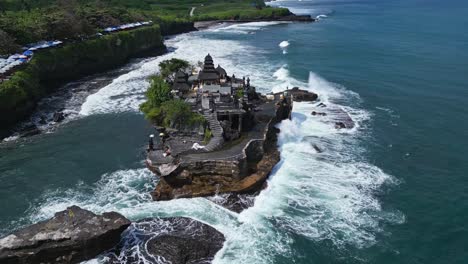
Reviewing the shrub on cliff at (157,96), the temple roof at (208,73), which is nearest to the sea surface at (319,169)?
the shrub on cliff at (157,96)

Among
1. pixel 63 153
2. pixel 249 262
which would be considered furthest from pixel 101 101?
pixel 249 262

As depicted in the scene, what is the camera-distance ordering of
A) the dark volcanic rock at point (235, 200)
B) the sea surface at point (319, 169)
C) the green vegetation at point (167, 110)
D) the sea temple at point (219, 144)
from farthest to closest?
the green vegetation at point (167, 110)
the sea temple at point (219, 144)
the dark volcanic rock at point (235, 200)
the sea surface at point (319, 169)

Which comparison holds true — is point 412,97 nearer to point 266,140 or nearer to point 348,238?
point 266,140

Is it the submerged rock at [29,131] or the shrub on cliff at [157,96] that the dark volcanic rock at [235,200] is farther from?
the submerged rock at [29,131]

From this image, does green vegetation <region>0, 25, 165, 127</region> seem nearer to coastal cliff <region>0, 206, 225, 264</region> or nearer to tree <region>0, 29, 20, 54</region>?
tree <region>0, 29, 20, 54</region>

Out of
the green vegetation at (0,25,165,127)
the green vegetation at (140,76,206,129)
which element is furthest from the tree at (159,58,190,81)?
the green vegetation at (0,25,165,127)

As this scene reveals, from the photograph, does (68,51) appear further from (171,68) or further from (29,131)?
(29,131)

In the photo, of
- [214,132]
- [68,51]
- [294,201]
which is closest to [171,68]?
[68,51]
